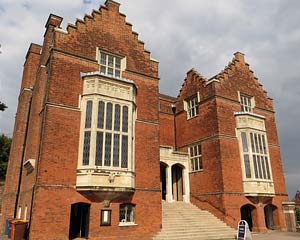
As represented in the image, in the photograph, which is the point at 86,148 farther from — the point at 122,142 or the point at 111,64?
the point at 111,64

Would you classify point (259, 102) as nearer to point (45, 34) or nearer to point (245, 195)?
point (245, 195)

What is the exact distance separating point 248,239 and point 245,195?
540 cm

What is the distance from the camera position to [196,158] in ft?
71.4

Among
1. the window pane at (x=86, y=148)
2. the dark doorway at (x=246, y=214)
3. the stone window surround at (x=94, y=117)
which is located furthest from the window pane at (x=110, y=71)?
the dark doorway at (x=246, y=214)

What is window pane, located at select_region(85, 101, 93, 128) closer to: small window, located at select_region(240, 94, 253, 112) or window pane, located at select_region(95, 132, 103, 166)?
window pane, located at select_region(95, 132, 103, 166)

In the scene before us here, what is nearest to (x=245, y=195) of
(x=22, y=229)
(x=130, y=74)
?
(x=130, y=74)

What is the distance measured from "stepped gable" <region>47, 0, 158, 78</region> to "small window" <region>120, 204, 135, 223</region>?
8743 mm

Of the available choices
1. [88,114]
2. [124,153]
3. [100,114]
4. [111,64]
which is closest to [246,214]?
[124,153]

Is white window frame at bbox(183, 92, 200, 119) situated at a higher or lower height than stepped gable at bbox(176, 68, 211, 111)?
lower

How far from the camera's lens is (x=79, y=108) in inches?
570

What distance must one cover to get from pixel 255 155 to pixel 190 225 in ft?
26.4

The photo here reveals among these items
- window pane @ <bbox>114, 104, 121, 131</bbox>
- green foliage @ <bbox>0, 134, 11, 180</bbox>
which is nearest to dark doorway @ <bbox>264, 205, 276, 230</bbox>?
window pane @ <bbox>114, 104, 121, 131</bbox>

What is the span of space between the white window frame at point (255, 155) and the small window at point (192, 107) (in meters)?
4.33

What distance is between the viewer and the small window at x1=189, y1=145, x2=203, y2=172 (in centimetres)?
2131
